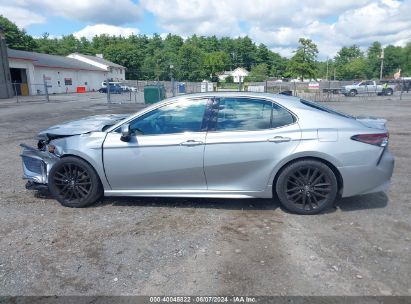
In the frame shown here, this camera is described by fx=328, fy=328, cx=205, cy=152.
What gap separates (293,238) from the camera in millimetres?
3553

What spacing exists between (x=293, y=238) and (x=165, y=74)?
7492 cm

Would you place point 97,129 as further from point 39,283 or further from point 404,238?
point 404,238

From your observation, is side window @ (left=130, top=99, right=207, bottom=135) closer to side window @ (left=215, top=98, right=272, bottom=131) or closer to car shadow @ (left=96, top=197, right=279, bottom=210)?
side window @ (left=215, top=98, right=272, bottom=131)

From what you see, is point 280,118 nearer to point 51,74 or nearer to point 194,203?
point 194,203

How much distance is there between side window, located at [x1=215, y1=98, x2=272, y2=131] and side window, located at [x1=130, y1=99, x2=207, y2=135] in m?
0.26

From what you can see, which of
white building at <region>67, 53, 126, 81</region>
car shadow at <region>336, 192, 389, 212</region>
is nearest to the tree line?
white building at <region>67, 53, 126, 81</region>

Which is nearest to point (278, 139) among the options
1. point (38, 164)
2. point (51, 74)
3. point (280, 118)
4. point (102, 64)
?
point (280, 118)

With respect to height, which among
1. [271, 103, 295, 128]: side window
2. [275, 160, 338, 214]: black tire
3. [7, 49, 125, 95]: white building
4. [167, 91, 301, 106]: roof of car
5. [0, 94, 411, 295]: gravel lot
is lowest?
[0, 94, 411, 295]: gravel lot

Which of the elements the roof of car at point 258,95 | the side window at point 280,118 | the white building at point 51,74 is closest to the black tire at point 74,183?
the roof of car at point 258,95

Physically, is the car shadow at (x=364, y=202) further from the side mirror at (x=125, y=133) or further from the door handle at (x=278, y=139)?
the side mirror at (x=125, y=133)

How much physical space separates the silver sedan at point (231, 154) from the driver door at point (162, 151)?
1cm

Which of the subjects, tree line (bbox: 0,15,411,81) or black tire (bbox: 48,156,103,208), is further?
tree line (bbox: 0,15,411,81)

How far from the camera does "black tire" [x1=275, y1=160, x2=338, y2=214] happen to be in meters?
4.00

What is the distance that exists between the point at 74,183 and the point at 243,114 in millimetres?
2433
